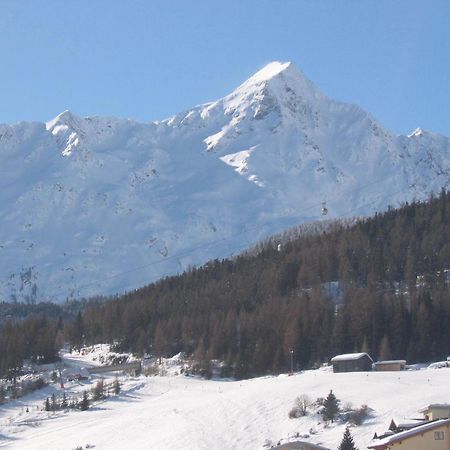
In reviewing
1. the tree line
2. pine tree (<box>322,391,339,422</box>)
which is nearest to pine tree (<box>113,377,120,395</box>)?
the tree line

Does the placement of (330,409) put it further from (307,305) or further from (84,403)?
(307,305)

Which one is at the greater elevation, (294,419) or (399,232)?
(399,232)

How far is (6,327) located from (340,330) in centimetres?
4595

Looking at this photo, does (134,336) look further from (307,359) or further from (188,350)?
(307,359)

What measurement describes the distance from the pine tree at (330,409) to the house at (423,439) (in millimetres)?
18444

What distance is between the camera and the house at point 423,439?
50812 mm

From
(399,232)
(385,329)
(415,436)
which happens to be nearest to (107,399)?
(385,329)

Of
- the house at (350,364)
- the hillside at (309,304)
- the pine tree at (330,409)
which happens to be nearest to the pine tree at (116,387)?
the hillside at (309,304)

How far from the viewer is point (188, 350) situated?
124 meters

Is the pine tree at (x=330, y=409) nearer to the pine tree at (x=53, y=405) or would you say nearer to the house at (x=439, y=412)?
the house at (x=439, y=412)

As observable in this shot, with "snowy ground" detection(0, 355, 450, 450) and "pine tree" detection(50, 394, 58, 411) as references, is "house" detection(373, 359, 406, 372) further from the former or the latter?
"pine tree" detection(50, 394, 58, 411)

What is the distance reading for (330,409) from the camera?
230 ft

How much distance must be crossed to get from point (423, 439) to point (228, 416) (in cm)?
2719

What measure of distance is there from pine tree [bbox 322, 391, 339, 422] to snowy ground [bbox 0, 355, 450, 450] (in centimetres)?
64
